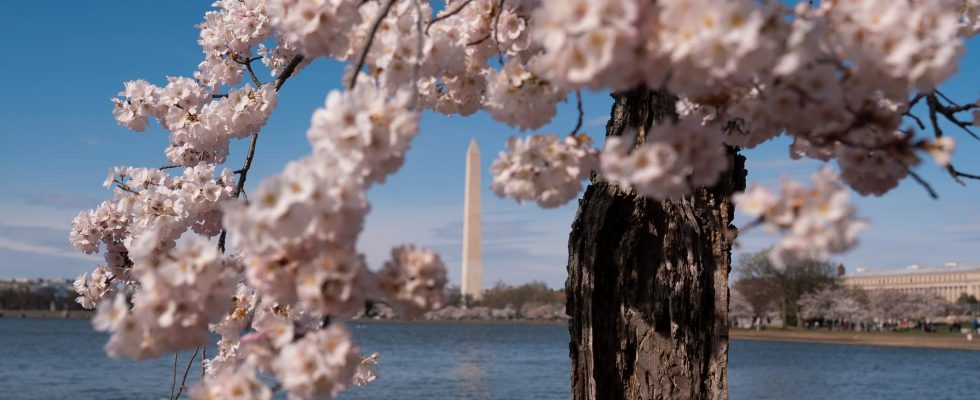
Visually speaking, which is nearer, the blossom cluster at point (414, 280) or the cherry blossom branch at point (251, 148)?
the blossom cluster at point (414, 280)

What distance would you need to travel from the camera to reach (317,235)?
1770mm

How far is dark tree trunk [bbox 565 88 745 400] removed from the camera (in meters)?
4.08

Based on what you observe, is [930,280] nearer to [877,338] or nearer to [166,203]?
[877,338]

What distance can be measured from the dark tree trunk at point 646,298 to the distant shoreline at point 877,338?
53.9 meters

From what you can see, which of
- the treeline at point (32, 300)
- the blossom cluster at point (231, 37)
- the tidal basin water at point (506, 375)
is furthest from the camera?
the treeline at point (32, 300)

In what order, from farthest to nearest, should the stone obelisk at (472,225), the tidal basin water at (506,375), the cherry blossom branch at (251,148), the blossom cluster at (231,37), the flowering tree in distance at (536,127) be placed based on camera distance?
the stone obelisk at (472,225)
the tidal basin water at (506,375)
the blossom cluster at (231,37)
the cherry blossom branch at (251,148)
the flowering tree in distance at (536,127)

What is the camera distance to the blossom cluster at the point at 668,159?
1770mm

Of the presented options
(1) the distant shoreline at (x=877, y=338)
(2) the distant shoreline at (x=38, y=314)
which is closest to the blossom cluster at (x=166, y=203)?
(1) the distant shoreline at (x=877, y=338)

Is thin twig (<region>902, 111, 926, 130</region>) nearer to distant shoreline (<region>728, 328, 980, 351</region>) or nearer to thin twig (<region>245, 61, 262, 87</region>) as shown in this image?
thin twig (<region>245, 61, 262, 87</region>)

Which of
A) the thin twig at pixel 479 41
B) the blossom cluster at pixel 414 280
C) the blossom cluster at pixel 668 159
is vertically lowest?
the blossom cluster at pixel 414 280

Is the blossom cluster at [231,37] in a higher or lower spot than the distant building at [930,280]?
lower

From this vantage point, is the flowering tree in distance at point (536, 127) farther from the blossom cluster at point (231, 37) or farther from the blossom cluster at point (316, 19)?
the blossom cluster at point (231, 37)

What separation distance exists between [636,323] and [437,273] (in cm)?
231

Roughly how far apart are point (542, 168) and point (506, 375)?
32.4 m
